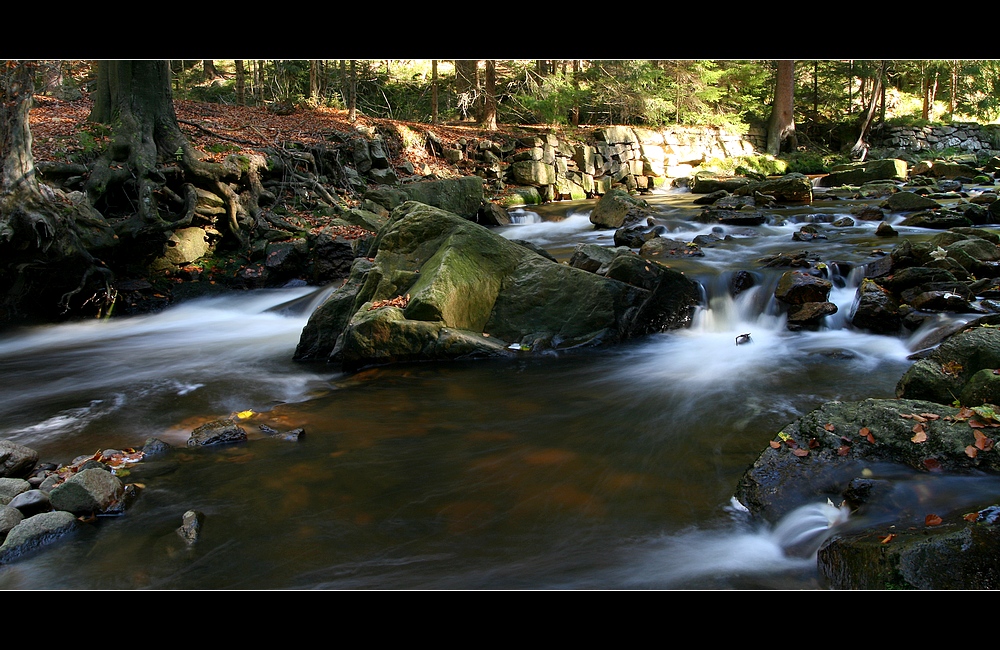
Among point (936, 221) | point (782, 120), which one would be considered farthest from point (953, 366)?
point (782, 120)

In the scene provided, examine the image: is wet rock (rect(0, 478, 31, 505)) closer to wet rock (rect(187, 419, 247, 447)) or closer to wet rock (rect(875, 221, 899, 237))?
wet rock (rect(187, 419, 247, 447))

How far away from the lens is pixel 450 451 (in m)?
5.27

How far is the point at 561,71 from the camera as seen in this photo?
81.3ft

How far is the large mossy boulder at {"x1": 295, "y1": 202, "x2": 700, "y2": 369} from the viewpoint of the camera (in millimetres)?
7574

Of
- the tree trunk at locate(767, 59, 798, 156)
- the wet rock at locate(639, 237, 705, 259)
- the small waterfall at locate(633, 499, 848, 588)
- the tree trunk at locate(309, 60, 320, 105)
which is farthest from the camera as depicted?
the tree trunk at locate(767, 59, 798, 156)

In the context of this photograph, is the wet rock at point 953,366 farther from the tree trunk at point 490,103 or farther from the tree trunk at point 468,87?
the tree trunk at point 468,87

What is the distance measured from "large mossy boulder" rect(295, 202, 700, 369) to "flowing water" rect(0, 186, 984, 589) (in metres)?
0.37

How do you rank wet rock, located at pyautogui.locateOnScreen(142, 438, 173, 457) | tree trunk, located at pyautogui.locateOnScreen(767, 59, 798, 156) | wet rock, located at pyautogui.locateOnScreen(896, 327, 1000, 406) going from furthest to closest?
tree trunk, located at pyautogui.locateOnScreen(767, 59, 798, 156) → wet rock, located at pyautogui.locateOnScreen(142, 438, 173, 457) → wet rock, located at pyautogui.locateOnScreen(896, 327, 1000, 406)

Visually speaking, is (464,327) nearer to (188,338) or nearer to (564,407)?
(564,407)

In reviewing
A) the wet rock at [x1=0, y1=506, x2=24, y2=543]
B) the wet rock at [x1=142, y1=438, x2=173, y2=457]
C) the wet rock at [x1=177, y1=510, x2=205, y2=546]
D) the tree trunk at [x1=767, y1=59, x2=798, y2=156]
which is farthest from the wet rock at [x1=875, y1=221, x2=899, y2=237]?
the tree trunk at [x1=767, y1=59, x2=798, y2=156]

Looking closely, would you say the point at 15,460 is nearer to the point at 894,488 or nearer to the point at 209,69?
the point at 894,488

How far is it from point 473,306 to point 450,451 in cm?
314

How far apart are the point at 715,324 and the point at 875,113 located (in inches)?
1068
